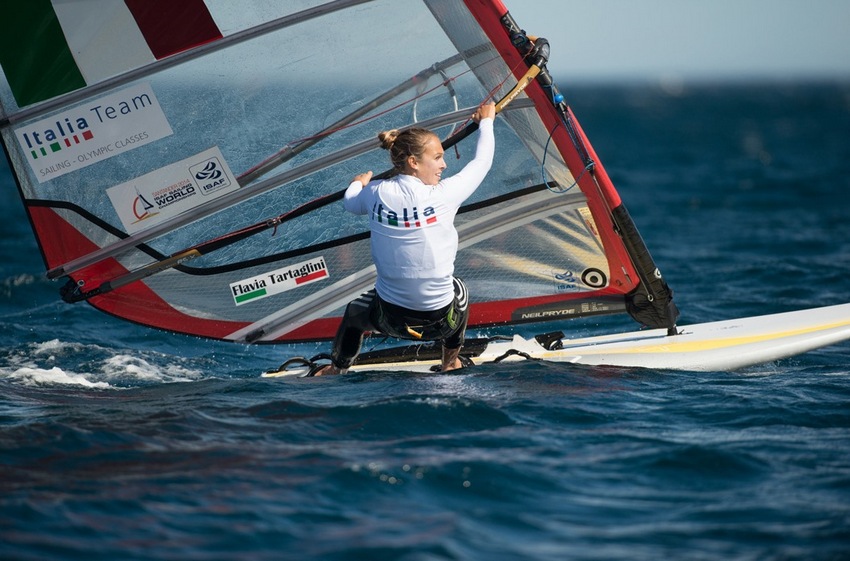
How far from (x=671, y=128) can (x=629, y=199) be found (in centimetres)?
3081

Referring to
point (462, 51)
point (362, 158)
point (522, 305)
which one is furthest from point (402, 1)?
point (522, 305)

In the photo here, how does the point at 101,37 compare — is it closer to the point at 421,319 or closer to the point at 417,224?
the point at 417,224

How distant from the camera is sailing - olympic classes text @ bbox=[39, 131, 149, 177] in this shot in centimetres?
547

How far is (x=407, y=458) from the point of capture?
4203 mm

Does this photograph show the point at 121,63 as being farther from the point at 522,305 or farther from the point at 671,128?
the point at 671,128

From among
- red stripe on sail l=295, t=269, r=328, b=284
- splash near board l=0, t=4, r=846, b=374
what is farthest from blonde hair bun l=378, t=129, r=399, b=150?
red stripe on sail l=295, t=269, r=328, b=284

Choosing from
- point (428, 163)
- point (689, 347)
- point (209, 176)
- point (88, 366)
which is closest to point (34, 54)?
point (209, 176)

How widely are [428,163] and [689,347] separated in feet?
7.32

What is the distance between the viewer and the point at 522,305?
6.22 metres

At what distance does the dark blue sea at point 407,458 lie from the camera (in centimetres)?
349

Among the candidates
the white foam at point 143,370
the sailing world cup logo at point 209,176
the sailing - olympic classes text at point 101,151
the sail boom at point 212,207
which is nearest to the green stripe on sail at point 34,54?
the sailing - olympic classes text at point 101,151

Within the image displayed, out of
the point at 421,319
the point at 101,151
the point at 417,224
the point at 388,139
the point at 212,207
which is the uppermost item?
the point at 101,151

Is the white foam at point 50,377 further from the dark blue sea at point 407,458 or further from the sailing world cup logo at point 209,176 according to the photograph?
the sailing world cup logo at point 209,176

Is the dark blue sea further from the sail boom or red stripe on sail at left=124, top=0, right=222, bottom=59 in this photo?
red stripe on sail at left=124, top=0, right=222, bottom=59
